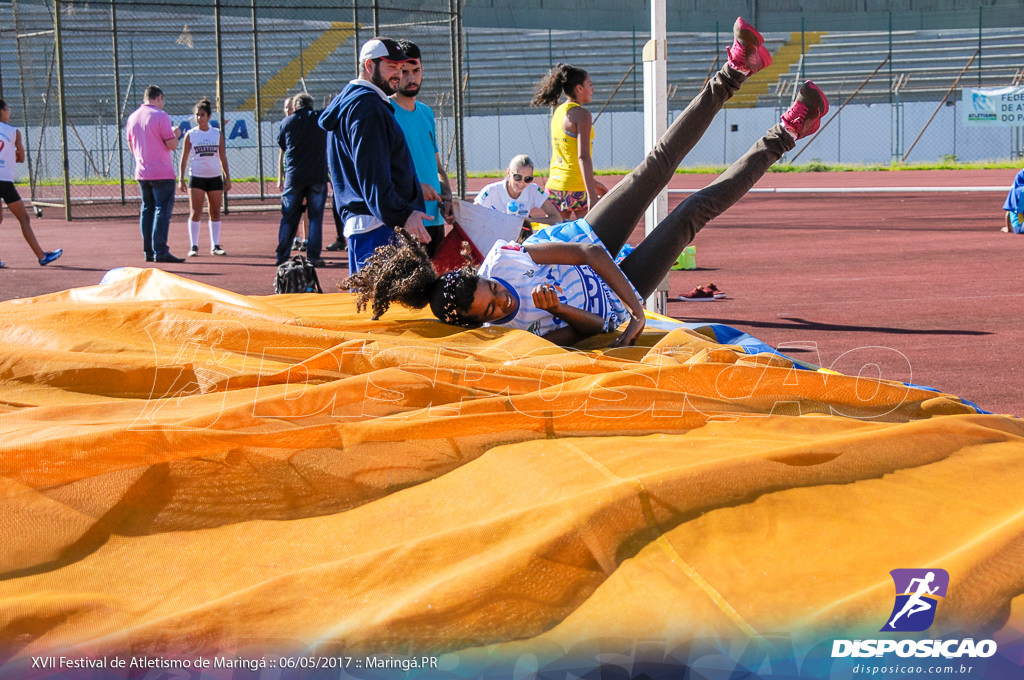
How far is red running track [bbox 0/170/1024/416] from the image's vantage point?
219 inches

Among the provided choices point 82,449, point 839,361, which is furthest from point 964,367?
point 82,449

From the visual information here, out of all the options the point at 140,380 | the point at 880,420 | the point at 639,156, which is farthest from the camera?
the point at 639,156

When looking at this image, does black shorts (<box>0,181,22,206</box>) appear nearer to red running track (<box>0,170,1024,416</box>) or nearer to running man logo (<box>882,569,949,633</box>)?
red running track (<box>0,170,1024,416</box>)

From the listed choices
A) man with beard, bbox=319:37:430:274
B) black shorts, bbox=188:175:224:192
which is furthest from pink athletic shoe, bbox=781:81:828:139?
black shorts, bbox=188:175:224:192

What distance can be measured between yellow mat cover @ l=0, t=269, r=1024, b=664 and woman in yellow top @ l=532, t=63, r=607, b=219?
471 centimetres

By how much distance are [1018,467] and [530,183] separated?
5.99 meters

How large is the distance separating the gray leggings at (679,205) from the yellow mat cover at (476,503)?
162cm

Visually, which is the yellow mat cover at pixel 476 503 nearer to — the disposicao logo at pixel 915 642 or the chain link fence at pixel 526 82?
the disposicao logo at pixel 915 642

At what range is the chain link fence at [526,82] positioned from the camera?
2627 cm

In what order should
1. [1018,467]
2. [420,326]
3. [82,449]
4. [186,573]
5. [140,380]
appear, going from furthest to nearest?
[420,326]
[140,380]
[1018,467]
[82,449]
[186,573]

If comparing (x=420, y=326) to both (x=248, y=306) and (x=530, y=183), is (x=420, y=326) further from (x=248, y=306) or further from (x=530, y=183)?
(x=530, y=183)

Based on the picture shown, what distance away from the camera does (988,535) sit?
85.3 inches

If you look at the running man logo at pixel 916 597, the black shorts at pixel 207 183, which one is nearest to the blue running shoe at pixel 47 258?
the black shorts at pixel 207 183

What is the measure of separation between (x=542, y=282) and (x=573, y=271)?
213 mm
